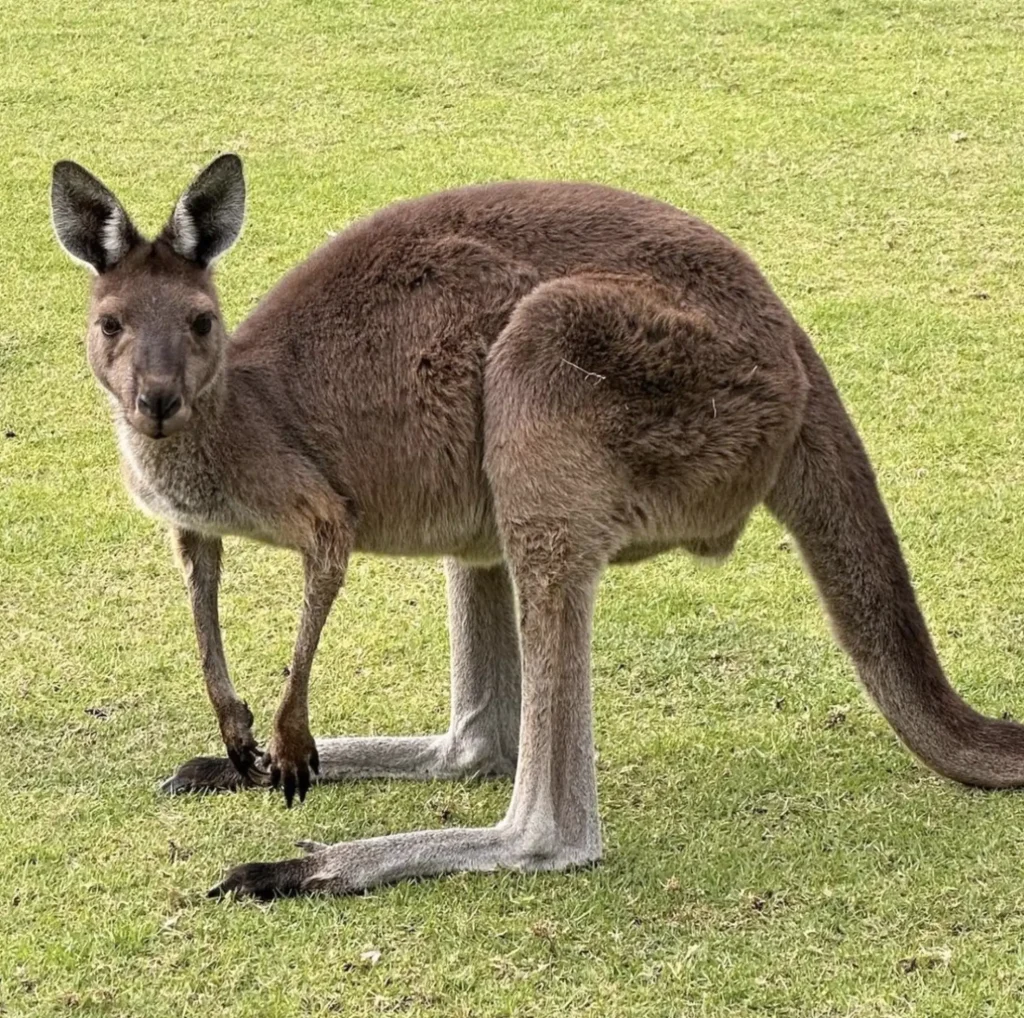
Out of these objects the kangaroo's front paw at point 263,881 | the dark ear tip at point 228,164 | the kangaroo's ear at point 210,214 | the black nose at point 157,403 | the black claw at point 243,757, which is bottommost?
the kangaroo's front paw at point 263,881

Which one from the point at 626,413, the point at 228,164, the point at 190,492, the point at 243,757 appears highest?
the point at 228,164

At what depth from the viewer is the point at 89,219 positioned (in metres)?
3.69

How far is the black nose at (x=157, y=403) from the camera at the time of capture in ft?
11.3

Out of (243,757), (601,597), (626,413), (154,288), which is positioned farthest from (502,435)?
(601,597)

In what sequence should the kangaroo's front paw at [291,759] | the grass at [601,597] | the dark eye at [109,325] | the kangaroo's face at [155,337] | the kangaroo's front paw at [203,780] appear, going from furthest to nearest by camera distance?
the kangaroo's front paw at [203,780], the kangaroo's front paw at [291,759], the dark eye at [109,325], the kangaroo's face at [155,337], the grass at [601,597]

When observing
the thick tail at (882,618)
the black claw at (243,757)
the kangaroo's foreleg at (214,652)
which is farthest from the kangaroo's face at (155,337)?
the thick tail at (882,618)

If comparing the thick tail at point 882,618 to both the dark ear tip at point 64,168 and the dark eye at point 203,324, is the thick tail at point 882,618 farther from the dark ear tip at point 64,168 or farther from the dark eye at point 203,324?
the dark ear tip at point 64,168

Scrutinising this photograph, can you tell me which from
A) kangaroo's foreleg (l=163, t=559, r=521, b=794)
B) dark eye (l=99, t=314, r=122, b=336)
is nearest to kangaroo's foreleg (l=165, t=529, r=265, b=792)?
kangaroo's foreleg (l=163, t=559, r=521, b=794)

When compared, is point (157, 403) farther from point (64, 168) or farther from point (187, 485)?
point (64, 168)

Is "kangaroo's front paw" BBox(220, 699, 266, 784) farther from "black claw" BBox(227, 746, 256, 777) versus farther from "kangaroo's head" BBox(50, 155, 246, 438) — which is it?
"kangaroo's head" BBox(50, 155, 246, 438)

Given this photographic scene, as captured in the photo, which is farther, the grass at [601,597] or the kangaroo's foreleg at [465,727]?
the kangaroo's foreleg at [465,727]

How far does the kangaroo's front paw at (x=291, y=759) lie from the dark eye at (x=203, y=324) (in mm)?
817

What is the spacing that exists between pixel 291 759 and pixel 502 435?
2.58 feet

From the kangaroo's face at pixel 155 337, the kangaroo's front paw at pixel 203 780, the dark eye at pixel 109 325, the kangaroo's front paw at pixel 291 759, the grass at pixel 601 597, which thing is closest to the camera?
the grass at pixel 601 597
